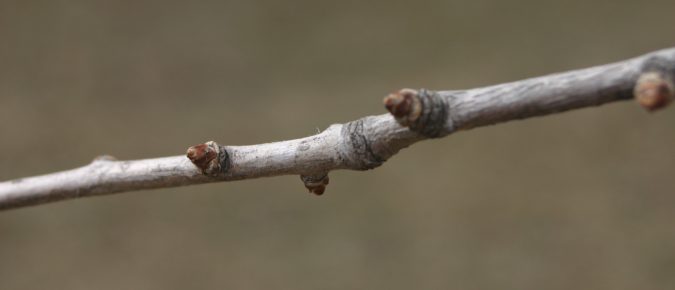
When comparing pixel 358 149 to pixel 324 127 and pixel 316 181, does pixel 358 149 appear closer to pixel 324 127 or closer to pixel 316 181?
pixel 316 181

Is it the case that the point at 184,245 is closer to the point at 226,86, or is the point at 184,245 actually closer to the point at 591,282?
the point at 226,86

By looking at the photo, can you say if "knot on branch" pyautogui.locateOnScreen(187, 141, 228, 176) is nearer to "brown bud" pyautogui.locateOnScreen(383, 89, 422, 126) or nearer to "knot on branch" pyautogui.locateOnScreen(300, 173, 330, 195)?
"knot on branch" pyautogui.locateOnScreen(300, 173, 330, 195)

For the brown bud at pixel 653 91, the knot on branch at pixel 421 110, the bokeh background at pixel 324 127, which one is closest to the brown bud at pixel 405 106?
the knot on branch at pixel 421 110

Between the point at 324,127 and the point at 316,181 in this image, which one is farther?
the point at 324,127

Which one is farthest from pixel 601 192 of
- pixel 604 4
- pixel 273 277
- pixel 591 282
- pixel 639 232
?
pixel 273 277

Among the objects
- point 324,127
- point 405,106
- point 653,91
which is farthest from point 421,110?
point 324,127
